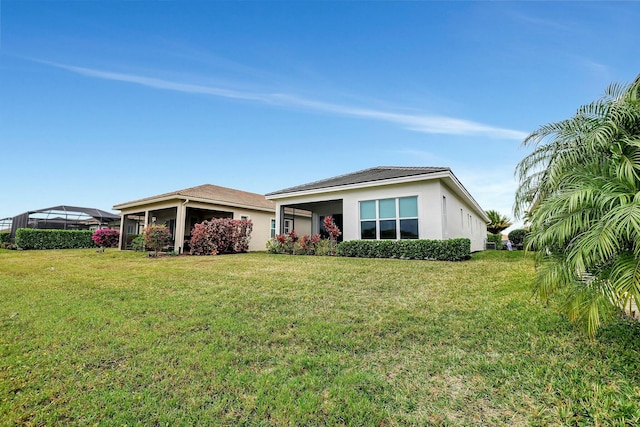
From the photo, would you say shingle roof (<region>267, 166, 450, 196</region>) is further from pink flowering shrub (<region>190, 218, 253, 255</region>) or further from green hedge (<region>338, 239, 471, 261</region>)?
pink flowering shrub (<region>190, 218, 253, 255</region>)

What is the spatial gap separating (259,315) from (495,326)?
3.55 m

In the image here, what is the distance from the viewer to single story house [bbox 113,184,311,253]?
15.5 metres

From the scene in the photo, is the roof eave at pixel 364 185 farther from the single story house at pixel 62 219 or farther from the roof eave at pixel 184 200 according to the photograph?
the single story house at pixel 62 219

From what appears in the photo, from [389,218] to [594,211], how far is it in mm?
9173

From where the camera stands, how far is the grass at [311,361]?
7.78 feet

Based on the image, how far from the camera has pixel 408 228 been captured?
1175 cm

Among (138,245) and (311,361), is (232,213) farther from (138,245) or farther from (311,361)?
Answer: (311,361)

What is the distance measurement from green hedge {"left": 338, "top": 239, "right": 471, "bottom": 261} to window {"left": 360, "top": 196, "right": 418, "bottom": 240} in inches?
29.1

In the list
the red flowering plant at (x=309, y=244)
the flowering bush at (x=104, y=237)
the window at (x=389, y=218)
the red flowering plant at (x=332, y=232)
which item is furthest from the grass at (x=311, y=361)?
the flowering bush at (x=104, y=237)

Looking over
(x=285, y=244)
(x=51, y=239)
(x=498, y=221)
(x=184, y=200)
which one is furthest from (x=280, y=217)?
(x=498, y=221)

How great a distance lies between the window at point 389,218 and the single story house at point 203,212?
5859mm

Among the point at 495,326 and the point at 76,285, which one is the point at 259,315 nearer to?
the point at 495,326

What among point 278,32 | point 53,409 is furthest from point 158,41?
point 53,409

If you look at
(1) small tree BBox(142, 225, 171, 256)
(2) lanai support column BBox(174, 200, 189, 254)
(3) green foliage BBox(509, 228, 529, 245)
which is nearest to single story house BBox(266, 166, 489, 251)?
(2) lanai support column BBox(174, 200, 189, 254)
